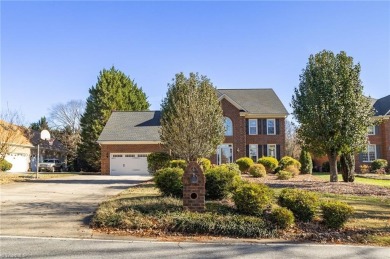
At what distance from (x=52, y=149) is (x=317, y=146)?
34.2 m

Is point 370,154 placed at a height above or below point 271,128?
below

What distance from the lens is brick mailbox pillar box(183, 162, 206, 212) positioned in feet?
32.3

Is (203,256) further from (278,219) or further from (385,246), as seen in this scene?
(385,246)

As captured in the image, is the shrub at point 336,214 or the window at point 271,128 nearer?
the shrub at point 336,214

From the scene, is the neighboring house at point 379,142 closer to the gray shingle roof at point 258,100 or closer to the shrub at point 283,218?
the gray shingle roof at point 258,100

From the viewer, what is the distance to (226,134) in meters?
33.0

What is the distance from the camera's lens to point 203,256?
6727 mm

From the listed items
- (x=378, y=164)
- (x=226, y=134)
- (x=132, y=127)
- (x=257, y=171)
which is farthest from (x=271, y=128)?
(x=132, y=127)

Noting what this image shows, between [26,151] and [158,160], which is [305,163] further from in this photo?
[26,151]

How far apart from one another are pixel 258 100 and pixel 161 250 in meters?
30.6

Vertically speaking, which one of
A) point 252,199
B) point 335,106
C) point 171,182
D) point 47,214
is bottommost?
point 47,214

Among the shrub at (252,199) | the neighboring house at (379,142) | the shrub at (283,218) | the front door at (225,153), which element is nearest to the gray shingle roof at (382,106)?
the neighboring house at (379,142)

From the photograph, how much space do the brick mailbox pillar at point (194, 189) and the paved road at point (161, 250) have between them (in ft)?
7.09

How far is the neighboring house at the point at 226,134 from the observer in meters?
32.2
